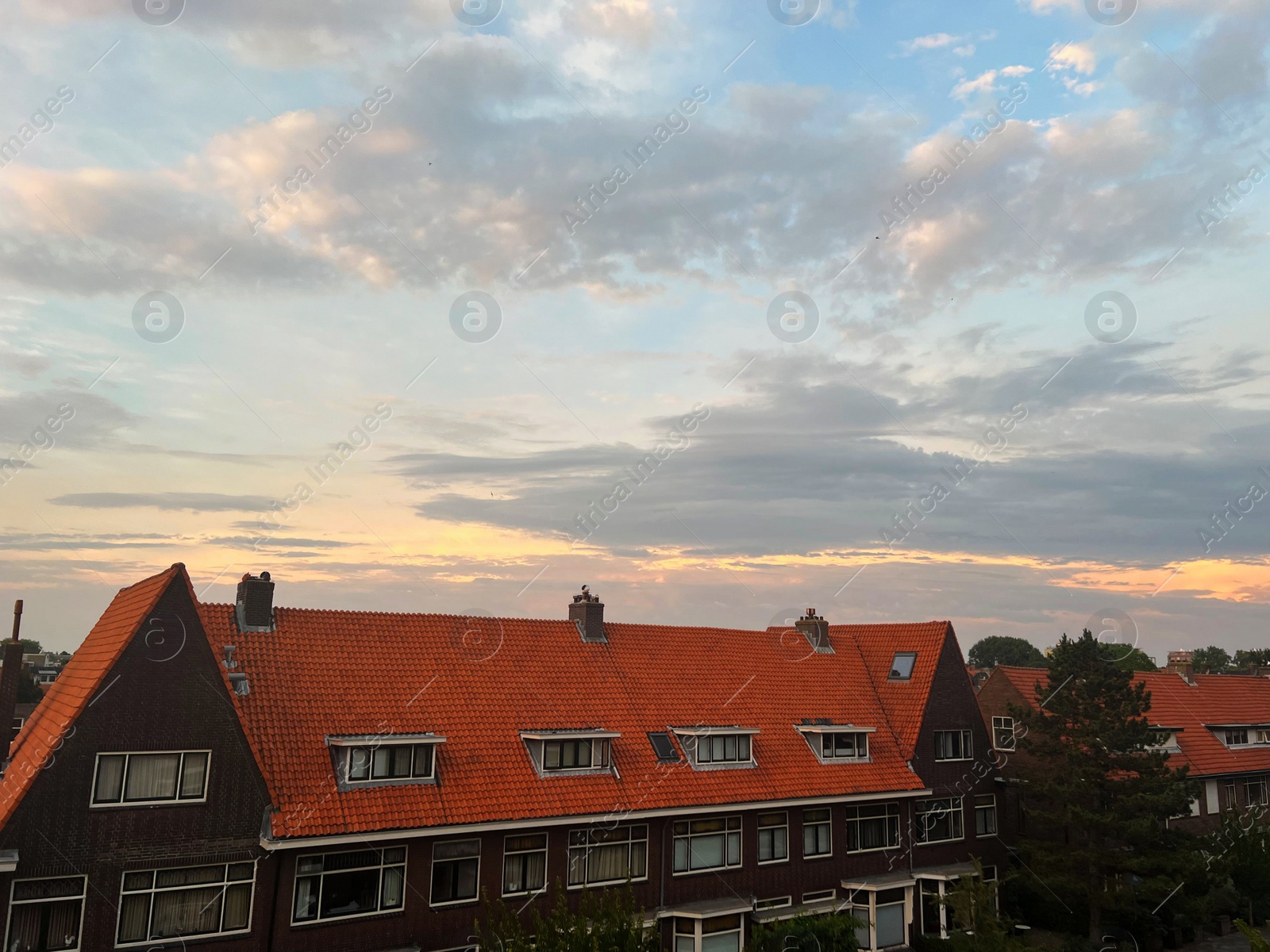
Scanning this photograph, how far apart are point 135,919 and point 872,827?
22823 millimetres

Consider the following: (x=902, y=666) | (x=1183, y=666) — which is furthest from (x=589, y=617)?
(x=1183, y=666)

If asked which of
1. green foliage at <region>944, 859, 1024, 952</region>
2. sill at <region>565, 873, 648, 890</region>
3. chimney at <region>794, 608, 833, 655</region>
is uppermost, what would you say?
chimney at <region>794, 608, 833, 655</region>

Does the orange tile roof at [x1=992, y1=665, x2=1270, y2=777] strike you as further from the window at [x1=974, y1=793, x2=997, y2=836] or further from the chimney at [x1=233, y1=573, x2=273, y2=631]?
the chimney at [x1=233, y1=573, x2=273, y2=631]

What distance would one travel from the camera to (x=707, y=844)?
26859mm

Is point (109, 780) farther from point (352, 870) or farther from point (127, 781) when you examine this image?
point (352, 870)

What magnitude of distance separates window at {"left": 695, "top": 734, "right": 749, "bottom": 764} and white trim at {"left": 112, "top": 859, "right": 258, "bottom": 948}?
13463mm

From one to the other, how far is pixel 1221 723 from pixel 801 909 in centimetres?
2852

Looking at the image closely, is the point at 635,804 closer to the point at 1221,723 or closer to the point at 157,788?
the point at 157,788

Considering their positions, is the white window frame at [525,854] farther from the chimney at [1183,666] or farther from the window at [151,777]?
the chimney at [1183,666]

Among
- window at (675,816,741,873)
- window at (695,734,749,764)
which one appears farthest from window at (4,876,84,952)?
window at (695,734,749,764)

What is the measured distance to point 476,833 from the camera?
22719mm

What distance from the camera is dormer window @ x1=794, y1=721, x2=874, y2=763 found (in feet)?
102

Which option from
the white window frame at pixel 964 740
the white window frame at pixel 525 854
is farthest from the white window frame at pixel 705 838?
the white window frame at pixel 964 740

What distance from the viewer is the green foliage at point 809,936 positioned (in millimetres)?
24062
